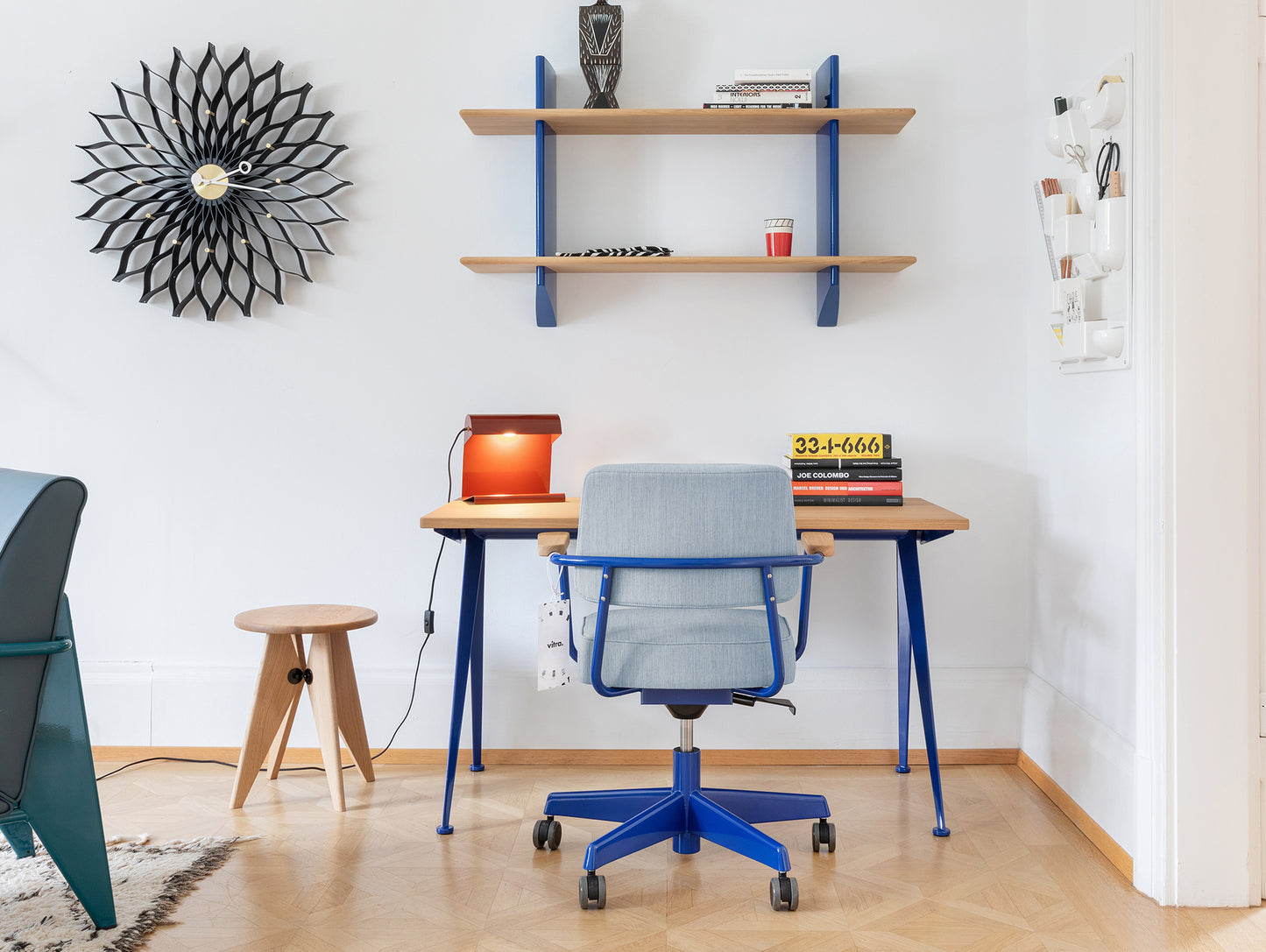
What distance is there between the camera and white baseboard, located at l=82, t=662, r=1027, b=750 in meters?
2.80

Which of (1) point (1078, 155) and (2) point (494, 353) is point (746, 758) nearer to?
(2) point (494, 353)

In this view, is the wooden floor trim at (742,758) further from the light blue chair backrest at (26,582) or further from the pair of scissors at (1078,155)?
the pair of scissors at (1078,155)

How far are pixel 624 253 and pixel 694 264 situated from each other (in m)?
0.19

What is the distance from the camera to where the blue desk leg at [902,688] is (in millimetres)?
2652

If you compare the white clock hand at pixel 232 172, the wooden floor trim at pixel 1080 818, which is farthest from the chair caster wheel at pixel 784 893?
the white clock hand at pixel 232 172

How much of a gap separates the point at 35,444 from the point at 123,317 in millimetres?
450

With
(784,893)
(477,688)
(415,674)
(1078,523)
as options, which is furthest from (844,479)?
(415,674)

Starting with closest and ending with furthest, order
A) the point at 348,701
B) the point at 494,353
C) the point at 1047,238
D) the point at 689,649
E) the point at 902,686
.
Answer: the point at 689,649 → the point at 1047,238 → the point at 348,701 → the point at 902,686 → the point at 494,353

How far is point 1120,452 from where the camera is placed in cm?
214

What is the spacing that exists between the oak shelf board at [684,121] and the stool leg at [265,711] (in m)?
1.47

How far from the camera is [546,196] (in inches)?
104

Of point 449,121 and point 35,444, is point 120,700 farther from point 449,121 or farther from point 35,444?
point 449,121

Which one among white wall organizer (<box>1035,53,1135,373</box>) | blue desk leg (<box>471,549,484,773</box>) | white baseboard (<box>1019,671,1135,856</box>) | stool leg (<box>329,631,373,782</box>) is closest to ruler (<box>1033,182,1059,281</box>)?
white wall organizer (<box>1035,53,1135,373</box>)

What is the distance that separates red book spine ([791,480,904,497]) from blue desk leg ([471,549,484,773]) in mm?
901
